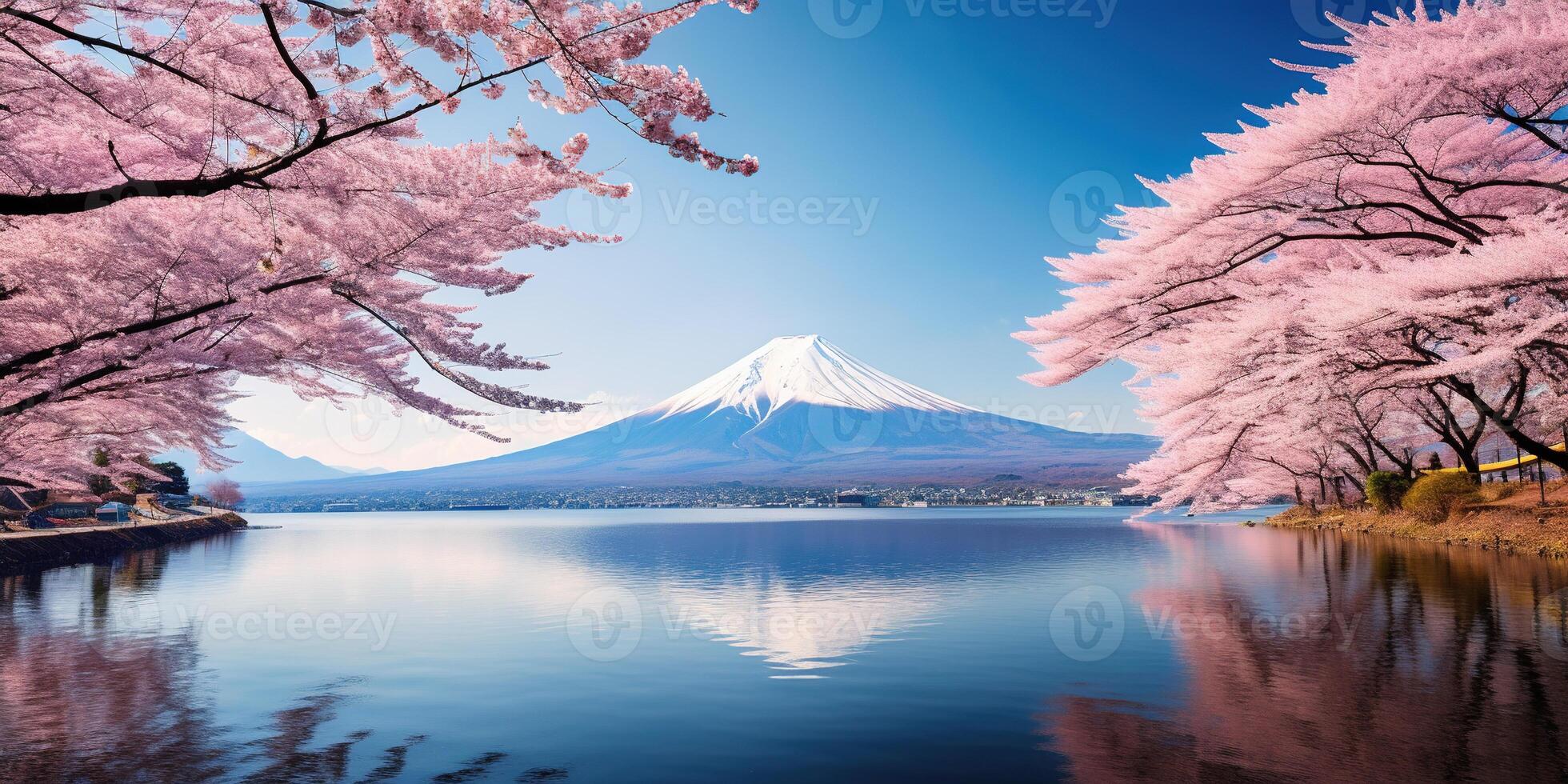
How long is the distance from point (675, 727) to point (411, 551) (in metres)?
32.9

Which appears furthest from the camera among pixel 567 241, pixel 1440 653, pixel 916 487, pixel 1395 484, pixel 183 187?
pixel 916 487

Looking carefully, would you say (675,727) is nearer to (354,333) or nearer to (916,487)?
(354,333)

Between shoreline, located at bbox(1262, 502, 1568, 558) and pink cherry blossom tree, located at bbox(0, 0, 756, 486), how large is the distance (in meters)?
24.3

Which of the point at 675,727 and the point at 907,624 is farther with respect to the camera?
the point at 907,624

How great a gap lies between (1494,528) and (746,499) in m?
134

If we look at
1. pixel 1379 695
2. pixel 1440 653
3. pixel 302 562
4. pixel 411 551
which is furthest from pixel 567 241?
pixel 411 551

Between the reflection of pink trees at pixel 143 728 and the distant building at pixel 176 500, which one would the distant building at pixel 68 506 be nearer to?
the distant building at pixel 176 500

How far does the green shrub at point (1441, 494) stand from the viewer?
91.8 feet

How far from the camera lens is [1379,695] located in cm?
802

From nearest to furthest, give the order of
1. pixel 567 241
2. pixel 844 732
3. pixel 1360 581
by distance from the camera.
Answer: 1. pixel 844 732
2. pixel 567 241
3. pixel 1360 581

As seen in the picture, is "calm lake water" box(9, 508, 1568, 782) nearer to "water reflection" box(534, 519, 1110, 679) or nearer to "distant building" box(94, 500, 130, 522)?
"water reflection" box(534, 519, 1110, 679)

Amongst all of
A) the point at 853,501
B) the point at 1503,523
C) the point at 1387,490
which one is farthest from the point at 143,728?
the point at 853,501

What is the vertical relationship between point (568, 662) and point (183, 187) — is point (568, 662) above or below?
below

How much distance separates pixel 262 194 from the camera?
34.0 ft
